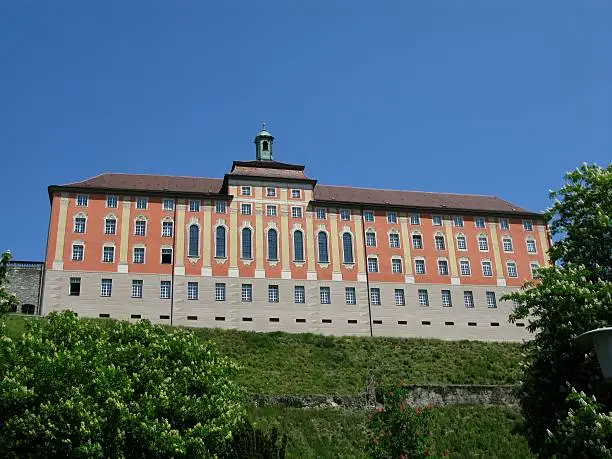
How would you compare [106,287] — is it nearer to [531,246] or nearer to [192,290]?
[192,290]

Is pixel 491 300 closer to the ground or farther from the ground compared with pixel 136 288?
closer to the ground

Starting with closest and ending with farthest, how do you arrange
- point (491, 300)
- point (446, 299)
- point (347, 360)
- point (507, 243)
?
point (347, 360) < point (446, 299) < point (491, 300) < point (507, 243)

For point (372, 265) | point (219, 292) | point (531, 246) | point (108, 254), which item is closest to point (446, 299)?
point (372, 265)

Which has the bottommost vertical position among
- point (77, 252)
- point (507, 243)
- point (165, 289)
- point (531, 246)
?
point (165, 289)

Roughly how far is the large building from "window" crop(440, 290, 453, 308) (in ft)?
0.42

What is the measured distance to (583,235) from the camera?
77.6 ft

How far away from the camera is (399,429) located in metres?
25.0

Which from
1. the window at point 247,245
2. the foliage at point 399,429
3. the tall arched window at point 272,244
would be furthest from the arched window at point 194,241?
the foliage at point 399,429

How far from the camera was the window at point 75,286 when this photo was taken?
6008 centimetres

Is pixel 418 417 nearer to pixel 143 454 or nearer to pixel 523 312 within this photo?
pixel 523 312

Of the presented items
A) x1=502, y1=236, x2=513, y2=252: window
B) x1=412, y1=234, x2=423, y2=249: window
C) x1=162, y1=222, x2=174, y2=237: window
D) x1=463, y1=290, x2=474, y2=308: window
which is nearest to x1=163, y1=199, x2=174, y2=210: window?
x1=162, y1=222, x2=174, y2=237: window

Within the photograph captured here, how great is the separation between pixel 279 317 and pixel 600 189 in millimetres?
41184

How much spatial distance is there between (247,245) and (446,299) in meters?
18.3

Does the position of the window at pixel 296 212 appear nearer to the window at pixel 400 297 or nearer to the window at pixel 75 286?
the window at pixel 400 297
